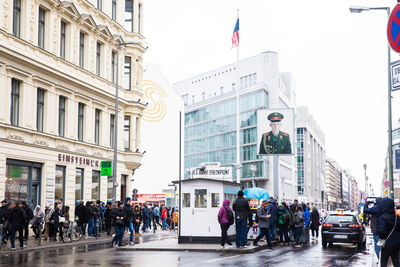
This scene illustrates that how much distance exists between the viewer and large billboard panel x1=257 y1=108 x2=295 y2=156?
108 ft

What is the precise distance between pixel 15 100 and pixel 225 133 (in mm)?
73396

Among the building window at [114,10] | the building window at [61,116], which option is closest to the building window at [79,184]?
the building window at [61,116]

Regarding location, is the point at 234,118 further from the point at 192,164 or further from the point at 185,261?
the point at 185,261

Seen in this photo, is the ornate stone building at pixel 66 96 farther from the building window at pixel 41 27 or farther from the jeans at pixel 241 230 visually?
the jeans at pixel 241 230

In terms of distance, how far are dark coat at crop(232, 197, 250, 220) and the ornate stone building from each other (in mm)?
12018

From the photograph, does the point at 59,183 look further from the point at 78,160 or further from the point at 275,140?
the point at 275,140

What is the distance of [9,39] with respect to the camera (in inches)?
1045

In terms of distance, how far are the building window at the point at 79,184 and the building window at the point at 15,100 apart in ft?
22.6

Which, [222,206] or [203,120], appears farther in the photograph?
[203,120]

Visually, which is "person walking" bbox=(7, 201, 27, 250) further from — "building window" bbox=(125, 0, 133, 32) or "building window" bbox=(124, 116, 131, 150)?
"building window" bbox=(125, 0, 133, 32)

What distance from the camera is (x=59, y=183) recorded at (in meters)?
31.3

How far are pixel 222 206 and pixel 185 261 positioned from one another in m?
4.77

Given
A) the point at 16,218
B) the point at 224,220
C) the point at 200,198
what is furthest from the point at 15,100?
the point at 224,220

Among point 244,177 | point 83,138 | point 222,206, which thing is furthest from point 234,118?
point 222,206
